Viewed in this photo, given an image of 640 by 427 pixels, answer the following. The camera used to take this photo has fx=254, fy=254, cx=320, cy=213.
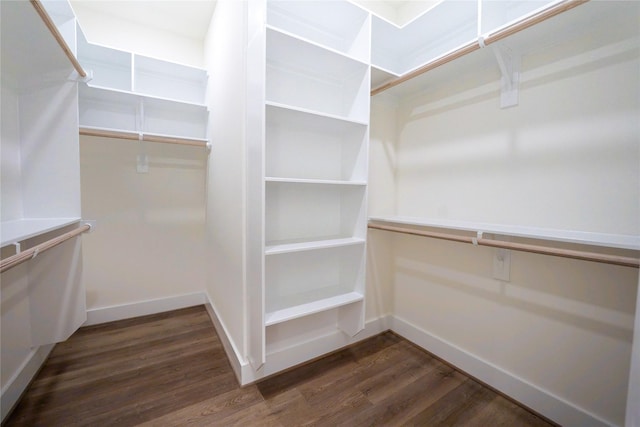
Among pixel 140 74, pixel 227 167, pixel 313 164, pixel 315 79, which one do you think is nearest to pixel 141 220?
pixel 227 167

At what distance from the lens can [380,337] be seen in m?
2.12

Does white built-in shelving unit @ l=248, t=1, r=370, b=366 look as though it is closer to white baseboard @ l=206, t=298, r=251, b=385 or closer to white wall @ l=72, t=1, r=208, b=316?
white baseboard @ l=206, t=298, r=251, b=385

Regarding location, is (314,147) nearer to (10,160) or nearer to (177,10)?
(10,160)

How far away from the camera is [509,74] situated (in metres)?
1.46

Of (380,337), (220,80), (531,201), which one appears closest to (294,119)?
(220,80)

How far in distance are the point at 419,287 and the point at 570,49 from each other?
1.66m

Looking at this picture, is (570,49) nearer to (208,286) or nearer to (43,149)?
(43,149)

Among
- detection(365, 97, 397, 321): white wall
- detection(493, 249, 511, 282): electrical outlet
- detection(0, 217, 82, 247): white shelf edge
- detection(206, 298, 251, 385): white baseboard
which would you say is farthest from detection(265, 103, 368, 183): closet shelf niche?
detection(206, 298, 251, 385): white baseboard

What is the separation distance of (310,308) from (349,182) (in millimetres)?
804

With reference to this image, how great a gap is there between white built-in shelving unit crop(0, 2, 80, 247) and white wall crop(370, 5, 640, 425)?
7.28 feet

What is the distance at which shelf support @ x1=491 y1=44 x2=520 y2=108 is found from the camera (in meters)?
1.43

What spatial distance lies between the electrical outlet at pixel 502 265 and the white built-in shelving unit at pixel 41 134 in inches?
90.9

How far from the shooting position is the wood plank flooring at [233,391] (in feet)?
4.37

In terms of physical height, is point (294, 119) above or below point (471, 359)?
above
